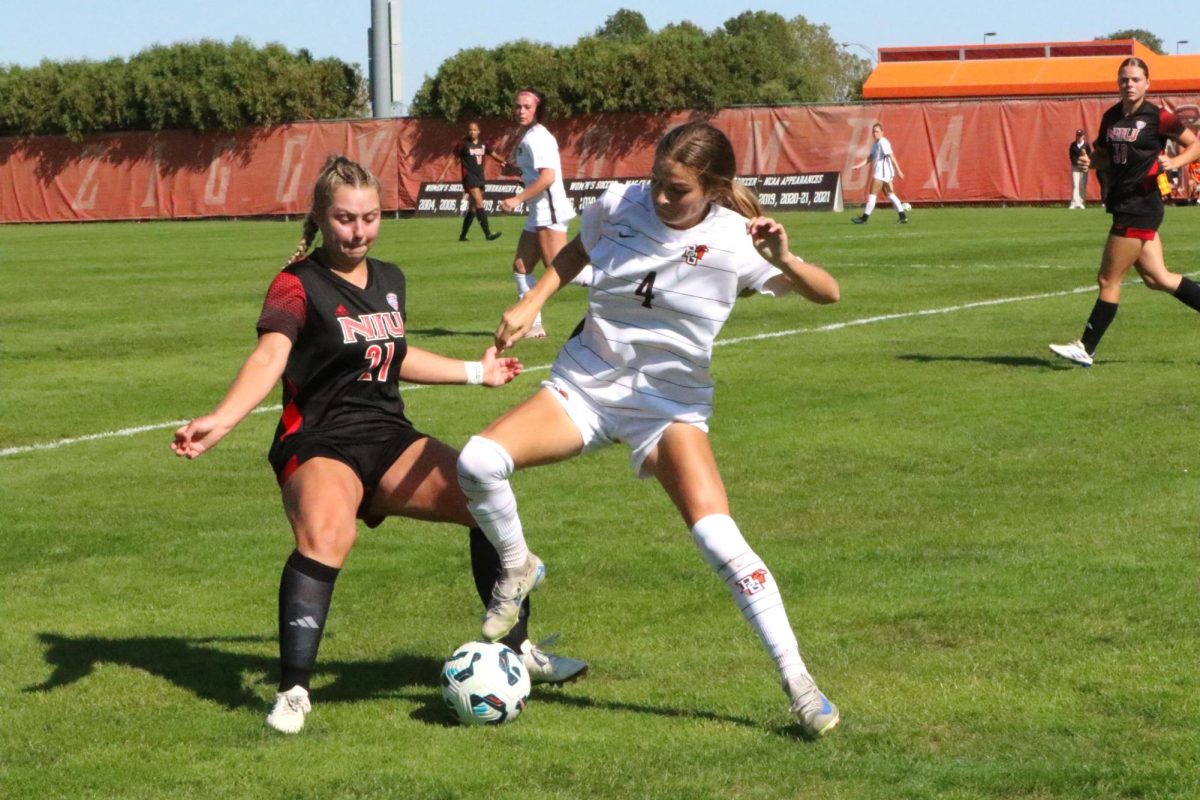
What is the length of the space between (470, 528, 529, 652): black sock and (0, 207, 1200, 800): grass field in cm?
23

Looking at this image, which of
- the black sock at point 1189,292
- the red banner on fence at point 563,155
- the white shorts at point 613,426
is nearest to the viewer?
the white shorts at point 613,426

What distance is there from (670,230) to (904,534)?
9.02ft

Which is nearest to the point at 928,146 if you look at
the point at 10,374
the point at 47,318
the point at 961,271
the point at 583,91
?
the point at 583,91

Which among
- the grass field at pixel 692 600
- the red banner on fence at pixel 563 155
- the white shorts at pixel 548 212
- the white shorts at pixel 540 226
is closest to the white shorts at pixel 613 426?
the grass field at pixel 692 600

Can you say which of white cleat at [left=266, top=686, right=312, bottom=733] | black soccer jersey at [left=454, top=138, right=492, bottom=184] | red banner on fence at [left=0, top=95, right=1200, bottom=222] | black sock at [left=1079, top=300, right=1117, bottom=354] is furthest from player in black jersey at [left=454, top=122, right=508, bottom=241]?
white cleat at [left=266, top=686, right=312, bottom=733]

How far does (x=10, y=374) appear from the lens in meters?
13.7

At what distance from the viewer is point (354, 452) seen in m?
5.54

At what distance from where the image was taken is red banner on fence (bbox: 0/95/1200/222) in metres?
43.9

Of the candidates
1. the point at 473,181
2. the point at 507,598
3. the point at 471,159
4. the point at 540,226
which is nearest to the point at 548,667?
the point at 507,598

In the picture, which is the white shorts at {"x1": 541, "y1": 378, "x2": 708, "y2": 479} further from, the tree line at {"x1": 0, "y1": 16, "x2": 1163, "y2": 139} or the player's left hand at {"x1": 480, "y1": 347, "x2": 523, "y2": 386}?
the tree line at {"x1": 0, "y1": 16, "x2": 1163, "y2": 139}

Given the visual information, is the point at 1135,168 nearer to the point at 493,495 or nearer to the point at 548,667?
the point at 548,667

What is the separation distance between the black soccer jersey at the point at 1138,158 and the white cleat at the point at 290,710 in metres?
9.18

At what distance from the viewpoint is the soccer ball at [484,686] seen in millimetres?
5191

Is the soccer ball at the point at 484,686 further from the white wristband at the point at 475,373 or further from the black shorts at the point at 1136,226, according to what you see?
the black shorts at the point at 1136,226
